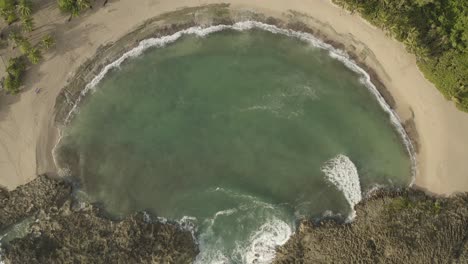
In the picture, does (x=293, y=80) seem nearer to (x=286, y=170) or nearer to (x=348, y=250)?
(x=286, y=170)

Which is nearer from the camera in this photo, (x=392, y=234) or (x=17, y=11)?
(x=392, y=234)

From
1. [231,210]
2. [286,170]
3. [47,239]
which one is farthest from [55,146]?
[286,170]

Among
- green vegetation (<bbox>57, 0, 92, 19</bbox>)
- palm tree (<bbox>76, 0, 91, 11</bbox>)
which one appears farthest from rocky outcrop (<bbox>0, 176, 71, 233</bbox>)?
palm tree (<bbox>76, 0, 91, 11</bbox>)

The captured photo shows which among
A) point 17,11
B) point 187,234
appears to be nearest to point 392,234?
point 187,234

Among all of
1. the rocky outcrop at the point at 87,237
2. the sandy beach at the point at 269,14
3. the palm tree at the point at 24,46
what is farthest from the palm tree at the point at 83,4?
the rocky outcrop at the point at 87,237

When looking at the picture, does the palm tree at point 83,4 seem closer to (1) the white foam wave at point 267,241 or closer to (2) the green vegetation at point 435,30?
(2) the green vegetation at point 435,30

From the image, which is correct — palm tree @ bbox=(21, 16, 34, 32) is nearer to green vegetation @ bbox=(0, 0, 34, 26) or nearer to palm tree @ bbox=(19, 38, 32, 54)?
green vegetation @ bbox=(0, 0, 34, 26)

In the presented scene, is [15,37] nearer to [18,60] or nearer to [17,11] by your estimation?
[18,60]
